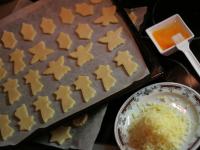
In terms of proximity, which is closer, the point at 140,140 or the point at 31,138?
the point at 140,140

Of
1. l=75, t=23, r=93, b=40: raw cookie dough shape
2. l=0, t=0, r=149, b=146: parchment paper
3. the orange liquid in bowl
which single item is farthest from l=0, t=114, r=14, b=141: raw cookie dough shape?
the orange liquid in bowl

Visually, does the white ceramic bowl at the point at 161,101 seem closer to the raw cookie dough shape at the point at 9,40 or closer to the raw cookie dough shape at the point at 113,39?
the raw cookie dough shape at the point at 113,39

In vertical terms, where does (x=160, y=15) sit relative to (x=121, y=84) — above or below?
above

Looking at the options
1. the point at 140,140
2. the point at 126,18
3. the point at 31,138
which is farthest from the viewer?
the point at 126,18

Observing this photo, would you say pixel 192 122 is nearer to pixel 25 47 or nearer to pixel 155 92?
pixel 155 92

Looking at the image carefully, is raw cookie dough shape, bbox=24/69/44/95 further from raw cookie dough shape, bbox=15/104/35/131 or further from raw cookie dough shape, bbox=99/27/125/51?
raw cookie dough shape, bbox=99/27/125/51

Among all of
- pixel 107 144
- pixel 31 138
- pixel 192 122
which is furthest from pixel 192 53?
pixel 31 138

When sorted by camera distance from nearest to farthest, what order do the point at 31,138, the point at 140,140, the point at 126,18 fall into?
the point at 140,140, the point at 31,138, the point at 126,18

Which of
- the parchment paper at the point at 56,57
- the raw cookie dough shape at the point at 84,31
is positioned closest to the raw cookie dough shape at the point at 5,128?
the parchment paper at the point at 56,57
